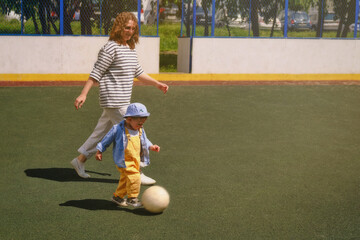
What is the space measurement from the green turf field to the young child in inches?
5.9

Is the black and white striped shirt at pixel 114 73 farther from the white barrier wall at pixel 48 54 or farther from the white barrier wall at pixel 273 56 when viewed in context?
the white barrier wall at pixel 273 56

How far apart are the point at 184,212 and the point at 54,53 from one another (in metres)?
11.0

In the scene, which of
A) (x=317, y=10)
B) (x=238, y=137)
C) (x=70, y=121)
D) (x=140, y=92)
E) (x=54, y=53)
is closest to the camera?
(x=238, y=137)

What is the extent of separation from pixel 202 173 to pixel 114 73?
1488 millimetres

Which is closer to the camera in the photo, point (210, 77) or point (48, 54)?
point (48, 54)

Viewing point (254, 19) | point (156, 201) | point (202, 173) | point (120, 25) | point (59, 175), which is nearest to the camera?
point (156, 201)

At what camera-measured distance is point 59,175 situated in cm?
634

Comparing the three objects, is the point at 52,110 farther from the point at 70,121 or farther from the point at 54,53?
the point at 54,53

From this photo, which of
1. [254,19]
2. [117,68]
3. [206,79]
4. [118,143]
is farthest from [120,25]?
[254,19]

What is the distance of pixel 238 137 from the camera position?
8.48 m

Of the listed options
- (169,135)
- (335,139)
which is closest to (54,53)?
(169,135)

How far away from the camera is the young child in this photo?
5.15m

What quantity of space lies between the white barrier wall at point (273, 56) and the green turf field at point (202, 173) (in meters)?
4.94

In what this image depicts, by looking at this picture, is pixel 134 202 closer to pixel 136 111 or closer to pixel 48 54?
→ pixel 136 111
